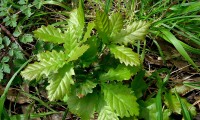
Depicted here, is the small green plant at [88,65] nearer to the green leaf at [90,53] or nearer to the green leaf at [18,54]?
the green leaf at [90,53]

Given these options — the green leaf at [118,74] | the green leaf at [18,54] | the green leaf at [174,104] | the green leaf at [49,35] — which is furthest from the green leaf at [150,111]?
the green leaf at [18,54]

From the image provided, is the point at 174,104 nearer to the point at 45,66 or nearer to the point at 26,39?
the point at 45,66

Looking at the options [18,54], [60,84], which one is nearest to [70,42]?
[60,84]

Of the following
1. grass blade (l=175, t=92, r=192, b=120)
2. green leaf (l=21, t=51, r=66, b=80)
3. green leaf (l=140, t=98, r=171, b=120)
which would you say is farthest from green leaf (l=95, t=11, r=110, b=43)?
grass blade (l=175, t=92, r=192, b=120)

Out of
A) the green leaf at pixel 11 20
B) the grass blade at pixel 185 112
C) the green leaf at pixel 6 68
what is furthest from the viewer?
the green leaf at pixel 11 20

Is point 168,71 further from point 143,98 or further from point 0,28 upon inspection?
point 0,28

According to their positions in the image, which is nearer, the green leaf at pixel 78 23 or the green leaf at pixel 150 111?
the green leaf at pixel 78 23

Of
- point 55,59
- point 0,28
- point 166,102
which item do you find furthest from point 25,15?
point 166,102
